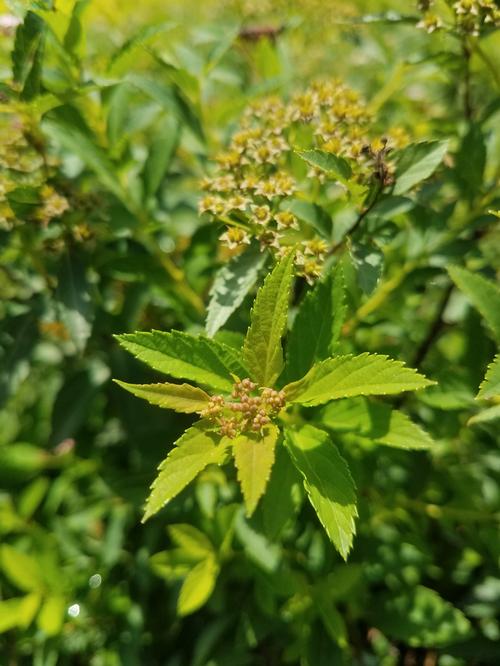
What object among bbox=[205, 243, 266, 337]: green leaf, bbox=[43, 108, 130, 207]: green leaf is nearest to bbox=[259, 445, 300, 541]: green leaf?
bbox=[205, 243, 266, 337]: green leaf

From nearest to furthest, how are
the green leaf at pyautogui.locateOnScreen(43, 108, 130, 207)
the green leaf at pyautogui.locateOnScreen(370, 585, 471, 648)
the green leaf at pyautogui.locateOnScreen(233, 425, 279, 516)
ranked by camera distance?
the green leaf at pyautogui.locateOnScreen(233, 425, 279, 516) < the green leaf at pyautogui.locateOnScreen(43, 108, 130, 207) < the green leaf at pyautogui.locateOnScreen(370, 585, 471, 648)

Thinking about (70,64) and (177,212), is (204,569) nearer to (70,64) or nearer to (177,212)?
(177,212)

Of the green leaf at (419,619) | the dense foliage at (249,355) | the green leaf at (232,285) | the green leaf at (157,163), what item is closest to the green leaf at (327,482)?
the dense foliage at (249,355)

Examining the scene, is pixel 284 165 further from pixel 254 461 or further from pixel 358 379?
pixel 254 461

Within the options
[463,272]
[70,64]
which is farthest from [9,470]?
[463,272]

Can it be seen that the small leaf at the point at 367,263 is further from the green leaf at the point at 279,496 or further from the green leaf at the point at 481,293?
the green leaf at the point at 279,496

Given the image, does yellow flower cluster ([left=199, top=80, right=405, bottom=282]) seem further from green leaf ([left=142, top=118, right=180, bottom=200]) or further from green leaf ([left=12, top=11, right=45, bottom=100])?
green leaf ([left=12, top=11, right=45, bottom=100])
